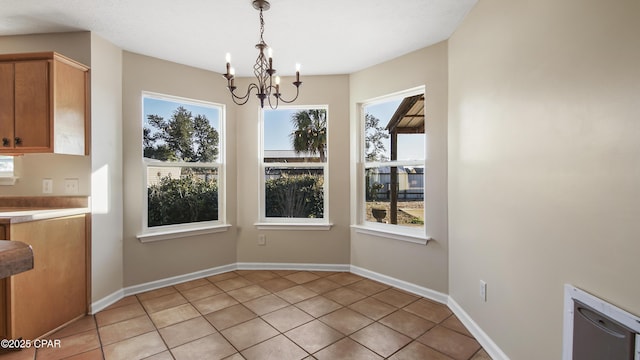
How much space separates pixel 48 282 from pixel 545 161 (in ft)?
11.2

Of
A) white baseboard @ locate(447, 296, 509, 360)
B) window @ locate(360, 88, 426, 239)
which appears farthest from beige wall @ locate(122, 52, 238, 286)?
white baseboard @ locate(447, 296, 509, 360)

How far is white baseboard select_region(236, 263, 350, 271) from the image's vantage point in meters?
3.63

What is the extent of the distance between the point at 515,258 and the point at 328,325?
4.69 ft

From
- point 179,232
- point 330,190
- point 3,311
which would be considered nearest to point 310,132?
point 330,190

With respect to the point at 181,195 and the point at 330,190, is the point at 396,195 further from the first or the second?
the point at 181,195

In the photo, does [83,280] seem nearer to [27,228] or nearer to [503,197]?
[27,228]

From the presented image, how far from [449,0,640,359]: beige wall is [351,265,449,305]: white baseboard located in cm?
40

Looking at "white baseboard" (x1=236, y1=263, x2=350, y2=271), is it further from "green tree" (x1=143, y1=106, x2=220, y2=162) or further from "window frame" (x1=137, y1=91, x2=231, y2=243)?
"green tree" (x1=143, y1=106, x2=220, y2=162)

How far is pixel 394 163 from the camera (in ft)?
10.5

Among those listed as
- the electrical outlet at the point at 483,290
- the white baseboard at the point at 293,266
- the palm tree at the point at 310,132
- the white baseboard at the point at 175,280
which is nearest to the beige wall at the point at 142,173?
the white baseboard at the point at 175,280

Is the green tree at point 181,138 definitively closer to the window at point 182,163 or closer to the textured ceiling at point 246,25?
the window at point 182,163

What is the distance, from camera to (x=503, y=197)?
1877 mm

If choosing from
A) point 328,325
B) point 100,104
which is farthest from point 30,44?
point 328,325

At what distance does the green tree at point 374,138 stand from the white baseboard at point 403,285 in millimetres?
1319
